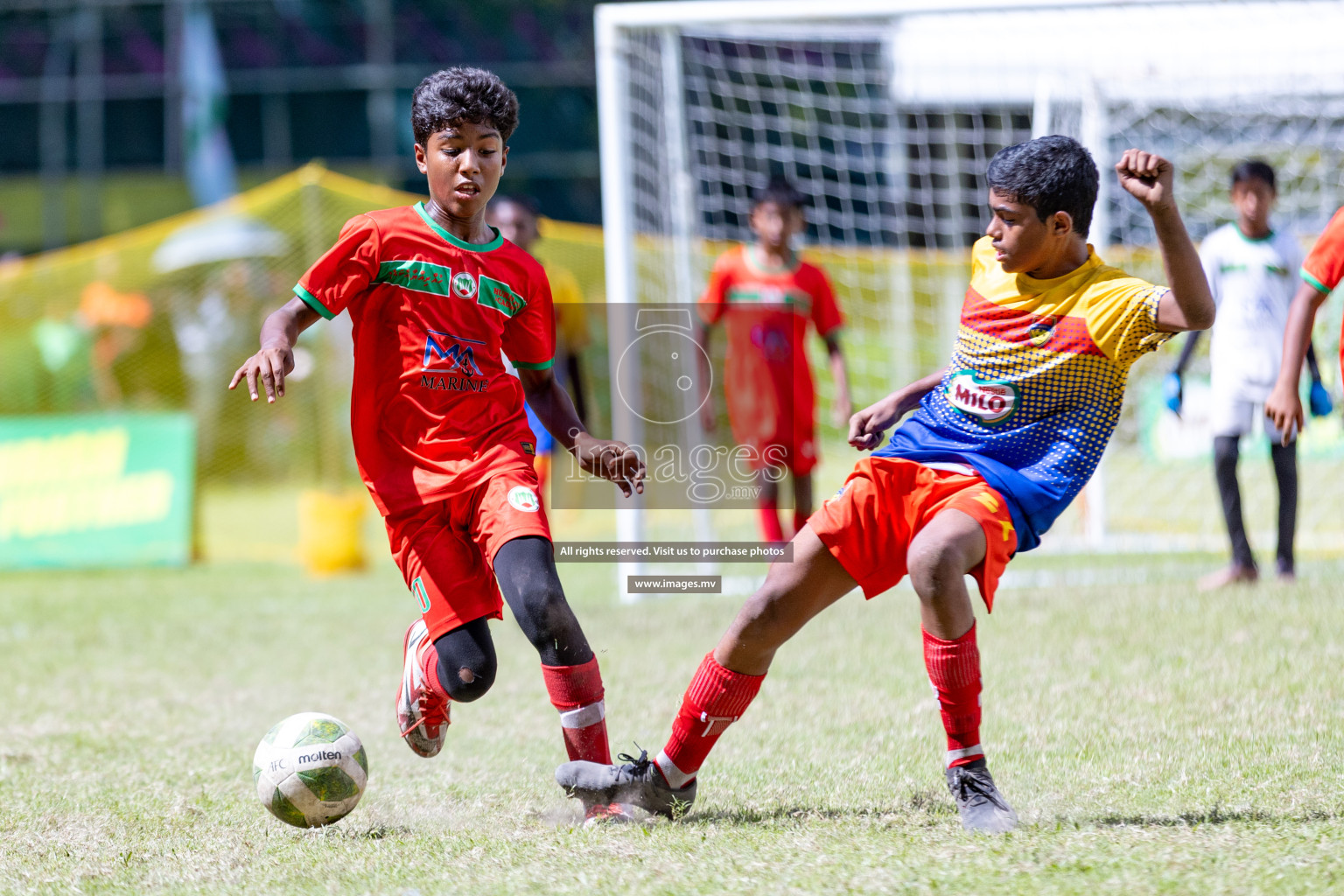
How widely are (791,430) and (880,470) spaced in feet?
15.1

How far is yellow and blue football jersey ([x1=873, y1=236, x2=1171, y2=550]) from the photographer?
3477 millimetres

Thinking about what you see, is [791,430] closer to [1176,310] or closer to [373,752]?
[373,752]

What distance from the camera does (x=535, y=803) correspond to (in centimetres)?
388

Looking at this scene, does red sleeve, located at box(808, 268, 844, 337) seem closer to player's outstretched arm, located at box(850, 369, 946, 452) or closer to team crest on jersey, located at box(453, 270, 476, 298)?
player's outstretched arm, located at box(850, 369, 946, 452)

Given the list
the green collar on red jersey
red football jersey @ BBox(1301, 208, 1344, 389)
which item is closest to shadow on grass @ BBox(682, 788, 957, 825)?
the green collar on red jersey

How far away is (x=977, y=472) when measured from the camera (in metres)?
3.53

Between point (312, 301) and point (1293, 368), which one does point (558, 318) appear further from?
point (1293, 368)

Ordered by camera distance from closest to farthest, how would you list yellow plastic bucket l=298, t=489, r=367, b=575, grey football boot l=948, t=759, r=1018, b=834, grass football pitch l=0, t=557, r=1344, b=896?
grass football pitch l=0, t=557, r=1344, b=896 < grey football boot l=948, t=759, r=1018, b=834 < yellow plastic bucket l=298, t=489, r=367, b=575

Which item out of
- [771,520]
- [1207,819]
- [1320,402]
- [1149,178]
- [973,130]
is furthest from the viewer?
[973,130]

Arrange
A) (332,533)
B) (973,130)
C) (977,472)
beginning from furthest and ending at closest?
1. (332,533)
2. (973,130)
3. (977,472)

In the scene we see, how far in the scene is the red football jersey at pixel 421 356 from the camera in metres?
3.75

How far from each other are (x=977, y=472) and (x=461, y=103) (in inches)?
64.5

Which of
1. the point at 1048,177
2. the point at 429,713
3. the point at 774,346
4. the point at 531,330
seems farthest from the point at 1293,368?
the point at 774,346

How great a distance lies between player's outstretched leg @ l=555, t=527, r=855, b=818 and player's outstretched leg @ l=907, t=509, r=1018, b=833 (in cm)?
29
